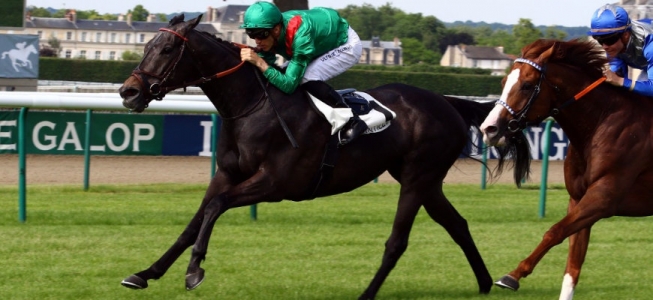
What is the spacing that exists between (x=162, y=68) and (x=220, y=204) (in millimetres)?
743

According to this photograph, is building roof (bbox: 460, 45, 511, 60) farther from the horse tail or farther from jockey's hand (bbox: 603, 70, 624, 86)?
jockey's hand (bbox: 603, 70, 624, 86)

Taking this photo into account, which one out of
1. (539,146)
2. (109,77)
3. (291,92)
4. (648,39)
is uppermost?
(648,39)

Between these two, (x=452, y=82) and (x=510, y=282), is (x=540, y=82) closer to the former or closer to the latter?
(x=510, y=282)

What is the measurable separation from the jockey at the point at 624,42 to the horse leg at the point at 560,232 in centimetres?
68

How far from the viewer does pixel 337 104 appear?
19.2ft

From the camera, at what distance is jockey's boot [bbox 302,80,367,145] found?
5805 mm

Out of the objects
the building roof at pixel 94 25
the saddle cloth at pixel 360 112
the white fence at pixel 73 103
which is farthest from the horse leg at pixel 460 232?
the building roof at pixel 94 25

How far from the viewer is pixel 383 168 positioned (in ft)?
19.9

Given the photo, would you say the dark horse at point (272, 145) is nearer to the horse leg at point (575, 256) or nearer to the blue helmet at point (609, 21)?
the horse leg at point (575, 256)

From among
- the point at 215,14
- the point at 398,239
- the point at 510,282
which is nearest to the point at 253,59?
the point at 398,239

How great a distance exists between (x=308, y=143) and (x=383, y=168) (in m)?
0.57

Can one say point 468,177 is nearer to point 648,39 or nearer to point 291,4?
point 291,4

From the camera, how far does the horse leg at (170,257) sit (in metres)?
5.39

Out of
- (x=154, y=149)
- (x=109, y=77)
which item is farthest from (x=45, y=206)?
(x=109, y=77)
